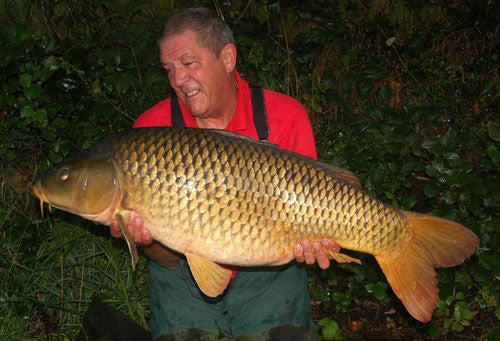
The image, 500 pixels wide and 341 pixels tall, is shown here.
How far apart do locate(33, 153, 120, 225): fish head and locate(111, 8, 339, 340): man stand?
19 centimetres

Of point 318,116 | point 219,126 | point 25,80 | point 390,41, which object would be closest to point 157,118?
point 219,126

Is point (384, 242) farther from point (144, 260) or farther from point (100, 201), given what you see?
point (144, 260)

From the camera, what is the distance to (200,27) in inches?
95.5

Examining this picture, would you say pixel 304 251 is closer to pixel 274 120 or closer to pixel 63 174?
pixel 274 120

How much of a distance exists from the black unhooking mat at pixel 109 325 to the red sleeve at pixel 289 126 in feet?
3.46

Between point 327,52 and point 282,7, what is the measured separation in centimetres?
46

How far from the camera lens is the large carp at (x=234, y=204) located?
2008mm

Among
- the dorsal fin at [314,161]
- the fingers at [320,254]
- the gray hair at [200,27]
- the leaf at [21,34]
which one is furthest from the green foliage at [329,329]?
the leaf at [21,34]

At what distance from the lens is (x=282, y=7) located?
4.34 metres

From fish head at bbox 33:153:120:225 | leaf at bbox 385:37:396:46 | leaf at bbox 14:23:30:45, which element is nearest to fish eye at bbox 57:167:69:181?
fish head at bbox 33:153:120:225

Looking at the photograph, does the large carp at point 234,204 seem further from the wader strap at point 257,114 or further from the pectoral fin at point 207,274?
the wader strap at point 257,114

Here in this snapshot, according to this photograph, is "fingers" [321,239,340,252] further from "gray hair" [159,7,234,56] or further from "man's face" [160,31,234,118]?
"gray hair" [159,7,234,56]

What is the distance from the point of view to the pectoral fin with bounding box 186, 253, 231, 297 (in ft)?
6.93

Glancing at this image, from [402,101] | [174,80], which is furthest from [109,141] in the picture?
[402,101]
